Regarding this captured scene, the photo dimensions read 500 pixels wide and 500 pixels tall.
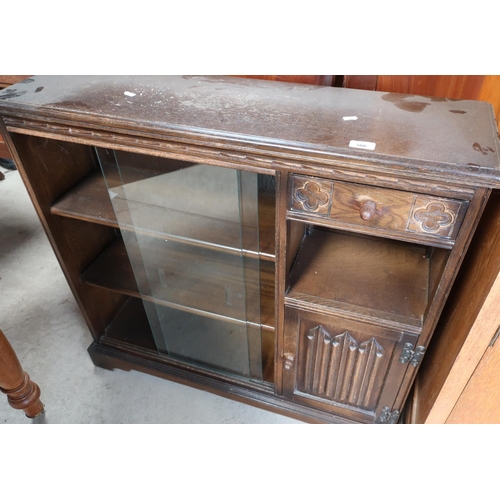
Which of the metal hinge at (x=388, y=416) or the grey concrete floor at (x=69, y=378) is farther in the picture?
the grey concrete floor at (x=69, y=378)

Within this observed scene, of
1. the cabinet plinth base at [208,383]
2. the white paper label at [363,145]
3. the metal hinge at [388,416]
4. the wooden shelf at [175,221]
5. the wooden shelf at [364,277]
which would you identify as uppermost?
the white paper label at [363,145]

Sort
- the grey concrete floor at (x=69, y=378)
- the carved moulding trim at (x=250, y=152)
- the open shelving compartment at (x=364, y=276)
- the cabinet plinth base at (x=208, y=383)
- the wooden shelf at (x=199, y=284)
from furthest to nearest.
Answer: the grey concrete floor at (x=69, y=378) → the cabinet plinth base at (x=208, y=383) → the wooden shelf at (x=199, y=284) → the open shelving compartment at (x=364, y=276) → the carved moulding trim at (x=250, y=152)

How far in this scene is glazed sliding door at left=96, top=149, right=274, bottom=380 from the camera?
0.87m

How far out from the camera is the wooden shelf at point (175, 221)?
0.86 m

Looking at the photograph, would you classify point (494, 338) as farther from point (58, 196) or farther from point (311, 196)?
point (58, 196)

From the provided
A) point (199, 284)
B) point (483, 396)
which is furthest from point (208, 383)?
point (483, 396)

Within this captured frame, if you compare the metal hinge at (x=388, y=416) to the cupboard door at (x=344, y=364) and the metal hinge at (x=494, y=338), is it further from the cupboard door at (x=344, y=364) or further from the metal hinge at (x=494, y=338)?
the metal hinge at (x=494, y=338)

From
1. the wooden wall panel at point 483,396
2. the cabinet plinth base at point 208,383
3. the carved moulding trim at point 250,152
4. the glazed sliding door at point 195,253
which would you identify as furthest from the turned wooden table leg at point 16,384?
the wooden wall panel at point 483,396

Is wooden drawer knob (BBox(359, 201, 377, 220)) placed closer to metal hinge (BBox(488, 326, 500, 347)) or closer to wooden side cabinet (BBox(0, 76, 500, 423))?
wooden side cabinet (BBox(0, 76, 500, 423))

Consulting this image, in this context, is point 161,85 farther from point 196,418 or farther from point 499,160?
point 196,418

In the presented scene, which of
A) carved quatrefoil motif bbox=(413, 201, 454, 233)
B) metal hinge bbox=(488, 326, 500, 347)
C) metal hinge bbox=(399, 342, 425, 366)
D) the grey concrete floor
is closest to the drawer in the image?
carved quatrefoil motif bbox=(413, 201, 454, 233)

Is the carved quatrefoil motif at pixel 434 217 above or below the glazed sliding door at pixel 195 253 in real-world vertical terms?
above

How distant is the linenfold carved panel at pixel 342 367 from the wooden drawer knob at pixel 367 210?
1.04 ft

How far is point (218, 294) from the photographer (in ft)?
3.46
